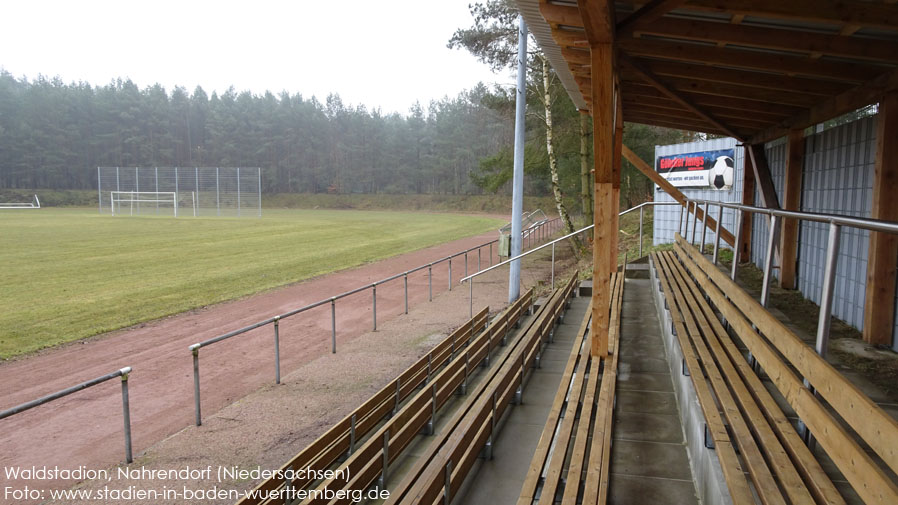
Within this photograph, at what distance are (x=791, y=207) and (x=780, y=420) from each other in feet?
19.4

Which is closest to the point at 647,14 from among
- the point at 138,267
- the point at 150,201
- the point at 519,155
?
the point at 519,155

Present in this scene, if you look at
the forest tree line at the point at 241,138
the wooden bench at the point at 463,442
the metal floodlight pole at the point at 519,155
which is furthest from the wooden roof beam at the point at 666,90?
the forest tree line at the point at 241,138

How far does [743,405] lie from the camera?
10.1ft

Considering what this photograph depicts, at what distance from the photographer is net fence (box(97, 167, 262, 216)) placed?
5556cm

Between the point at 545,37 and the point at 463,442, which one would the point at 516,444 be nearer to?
the point at 463,442

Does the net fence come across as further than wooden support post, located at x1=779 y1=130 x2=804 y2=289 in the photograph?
Yes

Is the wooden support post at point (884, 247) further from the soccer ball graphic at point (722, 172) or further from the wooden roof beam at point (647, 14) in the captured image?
the soccer ball graphic at point (722, 172)

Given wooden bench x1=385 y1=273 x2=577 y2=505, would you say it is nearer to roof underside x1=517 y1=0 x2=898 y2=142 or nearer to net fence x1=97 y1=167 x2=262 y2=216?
roof underside x1=517 y1=0 x2=898 y2=142

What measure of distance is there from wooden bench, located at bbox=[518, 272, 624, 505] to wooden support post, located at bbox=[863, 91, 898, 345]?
2.24 m

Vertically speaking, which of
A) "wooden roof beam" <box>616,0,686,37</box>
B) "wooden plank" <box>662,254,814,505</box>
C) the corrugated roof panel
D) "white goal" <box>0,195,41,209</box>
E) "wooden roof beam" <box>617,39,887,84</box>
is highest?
the corrugated roof panel

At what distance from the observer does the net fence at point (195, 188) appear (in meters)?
55.6

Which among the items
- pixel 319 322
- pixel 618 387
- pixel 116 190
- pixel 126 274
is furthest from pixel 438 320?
pixel 116 190

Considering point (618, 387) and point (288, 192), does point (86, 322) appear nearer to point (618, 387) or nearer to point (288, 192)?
point (618, 387)

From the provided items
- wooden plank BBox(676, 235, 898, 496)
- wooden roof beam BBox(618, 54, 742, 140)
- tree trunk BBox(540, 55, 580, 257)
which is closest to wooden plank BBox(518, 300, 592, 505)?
wooden plank BBox(676, 235, 898, 496)
